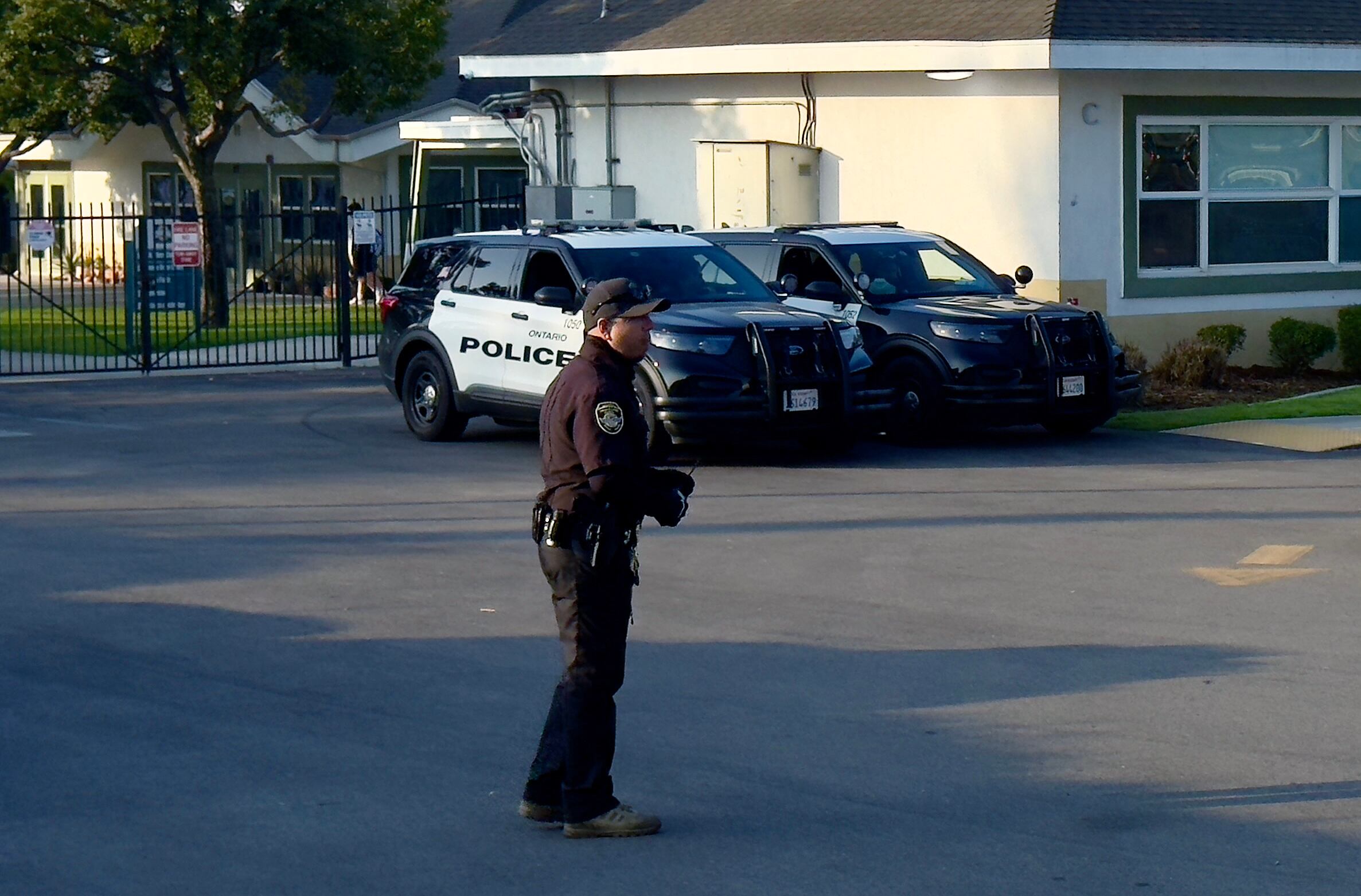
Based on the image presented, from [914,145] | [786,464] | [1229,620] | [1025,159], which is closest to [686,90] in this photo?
[914,145]

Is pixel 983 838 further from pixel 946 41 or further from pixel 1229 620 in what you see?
pixel 946 41

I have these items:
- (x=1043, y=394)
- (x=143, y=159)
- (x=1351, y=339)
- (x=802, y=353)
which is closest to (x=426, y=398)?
(x=802, y=353)

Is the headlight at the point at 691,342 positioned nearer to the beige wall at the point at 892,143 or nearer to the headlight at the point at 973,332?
the headlight at the point at 973,332

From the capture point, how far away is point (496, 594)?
1007cm

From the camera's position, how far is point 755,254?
17297mm

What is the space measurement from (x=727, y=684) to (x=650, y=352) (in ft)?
20.1

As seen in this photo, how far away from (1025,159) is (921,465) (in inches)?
258

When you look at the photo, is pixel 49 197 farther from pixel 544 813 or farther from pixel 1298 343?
pixel 544 813

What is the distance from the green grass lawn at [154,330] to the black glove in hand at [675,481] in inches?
669

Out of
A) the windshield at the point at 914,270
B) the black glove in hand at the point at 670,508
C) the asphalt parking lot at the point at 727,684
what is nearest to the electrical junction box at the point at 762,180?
the windshield at the point at 914,270

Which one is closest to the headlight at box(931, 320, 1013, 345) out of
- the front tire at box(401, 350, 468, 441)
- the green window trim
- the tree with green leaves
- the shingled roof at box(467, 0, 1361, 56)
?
the front tire at box(401, 350, 468, 441)

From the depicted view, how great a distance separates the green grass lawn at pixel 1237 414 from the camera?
55.1 feet

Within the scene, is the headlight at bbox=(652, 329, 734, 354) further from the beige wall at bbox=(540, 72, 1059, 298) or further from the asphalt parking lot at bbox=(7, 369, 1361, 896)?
the beige wall at bbox=(540, 72, 1059, 298)

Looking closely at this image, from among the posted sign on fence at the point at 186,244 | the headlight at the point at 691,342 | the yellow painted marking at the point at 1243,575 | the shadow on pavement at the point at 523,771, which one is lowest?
the shadow on pavement at the point at 523,771
